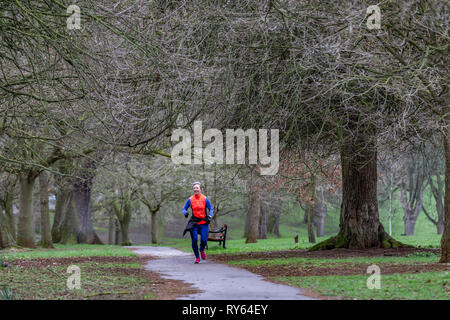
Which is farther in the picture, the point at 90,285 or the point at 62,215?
the point at 62,215

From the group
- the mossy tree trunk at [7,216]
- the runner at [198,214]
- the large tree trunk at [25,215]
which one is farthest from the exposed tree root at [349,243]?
the mossy tree trunk at [7,216]

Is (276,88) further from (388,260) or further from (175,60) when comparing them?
(388,260)

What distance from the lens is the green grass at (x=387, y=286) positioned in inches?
291

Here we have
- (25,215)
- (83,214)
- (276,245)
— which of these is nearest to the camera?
(276,245)

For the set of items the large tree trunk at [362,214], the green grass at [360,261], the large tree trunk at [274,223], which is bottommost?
the large tree trunk at [274,223]

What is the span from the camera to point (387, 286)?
27.1ft

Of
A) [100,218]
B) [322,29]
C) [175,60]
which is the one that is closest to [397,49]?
[322,29]

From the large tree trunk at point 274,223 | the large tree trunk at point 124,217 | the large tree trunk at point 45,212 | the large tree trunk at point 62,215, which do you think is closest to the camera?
the large tree trunk at point 45,212

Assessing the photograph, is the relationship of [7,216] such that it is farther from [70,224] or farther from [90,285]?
[90,285]

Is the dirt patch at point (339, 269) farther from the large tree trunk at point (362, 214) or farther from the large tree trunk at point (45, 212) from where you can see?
the large tree trunk at point (45, 212)

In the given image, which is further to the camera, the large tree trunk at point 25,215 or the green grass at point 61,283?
the large tree trunk at point 25,215

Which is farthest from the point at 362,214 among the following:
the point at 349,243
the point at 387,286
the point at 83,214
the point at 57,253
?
the point at 83,214

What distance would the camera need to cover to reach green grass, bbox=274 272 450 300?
739 cm
